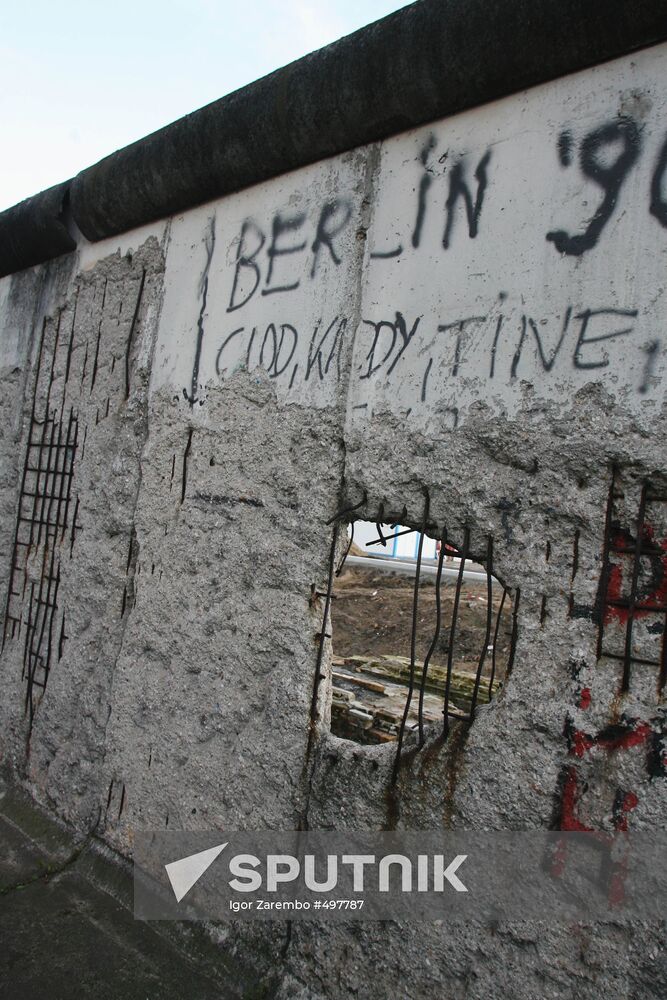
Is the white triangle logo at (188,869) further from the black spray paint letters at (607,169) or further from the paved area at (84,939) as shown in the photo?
the black spray paint letters at (607,169)

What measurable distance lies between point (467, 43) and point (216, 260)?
3.63 feet

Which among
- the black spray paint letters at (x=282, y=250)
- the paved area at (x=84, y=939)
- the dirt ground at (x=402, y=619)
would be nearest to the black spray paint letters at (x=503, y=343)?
the black spray paint letters at (x=282, y=250)

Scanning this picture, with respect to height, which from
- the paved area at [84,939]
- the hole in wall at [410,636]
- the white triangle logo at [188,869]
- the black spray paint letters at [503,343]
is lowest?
the paved area at [84,939]

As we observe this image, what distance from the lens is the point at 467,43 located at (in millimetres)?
1914

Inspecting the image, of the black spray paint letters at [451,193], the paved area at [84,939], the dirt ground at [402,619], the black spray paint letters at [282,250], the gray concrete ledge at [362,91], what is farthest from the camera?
the dirt ground at [402,619]

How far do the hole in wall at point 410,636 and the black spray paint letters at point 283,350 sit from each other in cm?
51

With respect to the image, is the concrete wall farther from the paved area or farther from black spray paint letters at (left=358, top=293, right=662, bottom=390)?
the paved area

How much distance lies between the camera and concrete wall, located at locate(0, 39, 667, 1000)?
5.31 feet

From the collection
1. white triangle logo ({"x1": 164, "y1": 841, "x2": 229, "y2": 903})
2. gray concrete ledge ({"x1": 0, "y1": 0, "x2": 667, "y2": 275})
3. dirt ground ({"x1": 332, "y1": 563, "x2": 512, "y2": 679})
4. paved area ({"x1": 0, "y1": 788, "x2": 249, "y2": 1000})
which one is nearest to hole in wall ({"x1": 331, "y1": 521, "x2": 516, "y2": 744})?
dirt ground ({"x1": 332, "y1": 563, "x2": 512, "y2": 679})

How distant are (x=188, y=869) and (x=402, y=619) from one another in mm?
5994

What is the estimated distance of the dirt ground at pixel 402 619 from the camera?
7.35 m

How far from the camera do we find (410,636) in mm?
7574

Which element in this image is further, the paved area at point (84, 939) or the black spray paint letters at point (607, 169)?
the paved area at point (84, 939)

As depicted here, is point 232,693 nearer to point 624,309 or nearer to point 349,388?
point 349,388
